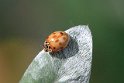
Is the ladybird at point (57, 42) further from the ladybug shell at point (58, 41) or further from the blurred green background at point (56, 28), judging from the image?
the blurred green background at point (56, 28)

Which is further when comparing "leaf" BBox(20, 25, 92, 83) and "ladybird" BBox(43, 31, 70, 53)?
"ladybird" BBox(43, 31, 70, 53)

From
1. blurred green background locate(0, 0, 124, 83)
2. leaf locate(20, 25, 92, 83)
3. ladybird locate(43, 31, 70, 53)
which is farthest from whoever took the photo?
blurred green background locate(0, 0, 124, 83)

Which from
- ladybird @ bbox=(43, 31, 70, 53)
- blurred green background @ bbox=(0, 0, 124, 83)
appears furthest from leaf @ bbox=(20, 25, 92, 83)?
blurred green background @ bbox=(0, 0, 124, 83)

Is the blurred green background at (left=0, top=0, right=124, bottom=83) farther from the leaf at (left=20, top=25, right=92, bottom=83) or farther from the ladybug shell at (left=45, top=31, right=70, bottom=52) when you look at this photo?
the leaf at (left=20, top=25, right=92, bottom=83)

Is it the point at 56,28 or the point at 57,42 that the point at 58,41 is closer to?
the point at 57,42

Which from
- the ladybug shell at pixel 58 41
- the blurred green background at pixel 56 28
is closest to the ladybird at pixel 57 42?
the ladybug shell at pixel 58 41

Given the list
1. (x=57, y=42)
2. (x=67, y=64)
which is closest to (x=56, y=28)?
(x=57, y=42)
